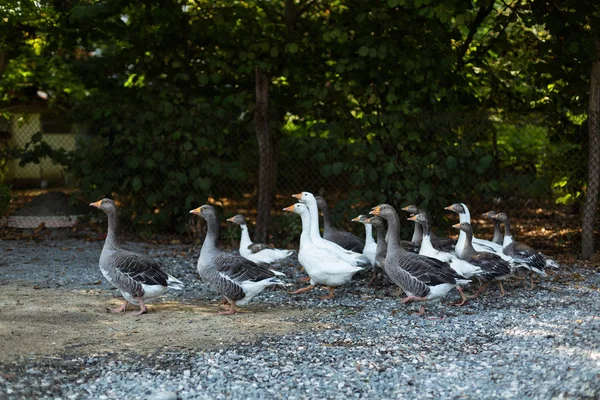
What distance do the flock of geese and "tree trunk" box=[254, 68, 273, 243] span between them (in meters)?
2.21

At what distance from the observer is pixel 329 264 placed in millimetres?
9031

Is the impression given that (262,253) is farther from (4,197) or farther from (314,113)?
(4,197)

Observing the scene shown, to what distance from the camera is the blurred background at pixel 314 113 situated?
1228cm

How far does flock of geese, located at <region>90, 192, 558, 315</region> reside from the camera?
8.34 meters

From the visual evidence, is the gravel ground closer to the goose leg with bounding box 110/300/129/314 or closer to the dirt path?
the dirt path

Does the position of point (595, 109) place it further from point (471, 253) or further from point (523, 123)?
point (471, 253)

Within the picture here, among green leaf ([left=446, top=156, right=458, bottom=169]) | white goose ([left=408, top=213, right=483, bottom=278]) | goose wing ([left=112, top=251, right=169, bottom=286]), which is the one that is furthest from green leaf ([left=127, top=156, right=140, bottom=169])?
white goose ([left=408, top=213, right=483, bottom=278])

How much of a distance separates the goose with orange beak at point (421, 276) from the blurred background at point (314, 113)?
3714 mm

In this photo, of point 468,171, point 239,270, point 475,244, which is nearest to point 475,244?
point 475,244

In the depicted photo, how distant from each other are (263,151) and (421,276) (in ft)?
16.3

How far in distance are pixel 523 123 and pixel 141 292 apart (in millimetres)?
6939

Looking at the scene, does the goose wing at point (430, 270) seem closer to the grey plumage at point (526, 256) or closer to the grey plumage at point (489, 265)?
the grey plumage at point (489, 265)

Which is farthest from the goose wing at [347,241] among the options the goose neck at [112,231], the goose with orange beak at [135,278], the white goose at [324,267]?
the goose neck at [112,231]

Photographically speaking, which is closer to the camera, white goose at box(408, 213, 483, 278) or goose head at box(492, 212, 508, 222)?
white goose at box(408, 213, 483, 278)
